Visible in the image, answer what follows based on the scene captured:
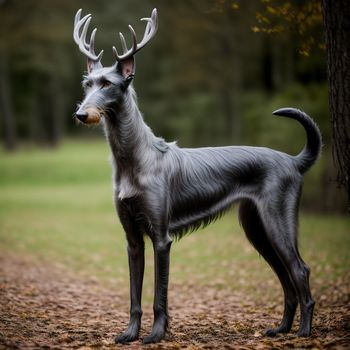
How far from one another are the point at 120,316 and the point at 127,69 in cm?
360

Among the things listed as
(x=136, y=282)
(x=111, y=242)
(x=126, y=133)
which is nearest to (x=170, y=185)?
(x=126, y=133)

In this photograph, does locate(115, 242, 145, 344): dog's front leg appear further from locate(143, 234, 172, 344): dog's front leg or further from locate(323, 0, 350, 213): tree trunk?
locate(323, 0, 350, 213): tree trunk

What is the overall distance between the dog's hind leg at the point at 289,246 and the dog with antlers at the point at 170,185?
0.01m

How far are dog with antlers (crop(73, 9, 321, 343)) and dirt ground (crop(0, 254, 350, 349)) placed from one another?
15.9 inches

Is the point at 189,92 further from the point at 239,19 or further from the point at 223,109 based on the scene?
the point at 239,19

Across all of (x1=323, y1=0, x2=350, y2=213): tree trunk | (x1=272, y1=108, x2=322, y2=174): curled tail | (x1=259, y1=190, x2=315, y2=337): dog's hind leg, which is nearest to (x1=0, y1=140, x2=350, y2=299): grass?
(x1=259, y1=190, x2=315, y2=337): dog's hind leg

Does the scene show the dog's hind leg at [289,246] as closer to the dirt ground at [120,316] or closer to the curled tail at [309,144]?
the dirt ground at [120,316]

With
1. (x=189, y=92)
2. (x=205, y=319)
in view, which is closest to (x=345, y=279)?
(x=205, y=319)

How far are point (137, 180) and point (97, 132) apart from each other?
48980mm

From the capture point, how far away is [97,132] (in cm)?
5356

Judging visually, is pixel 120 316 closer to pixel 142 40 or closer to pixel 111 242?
pixel 142 40

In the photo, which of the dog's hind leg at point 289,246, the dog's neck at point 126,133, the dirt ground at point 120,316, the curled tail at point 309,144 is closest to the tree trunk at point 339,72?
the curled tail at point 309,144

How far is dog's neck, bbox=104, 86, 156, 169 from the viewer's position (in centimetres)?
539

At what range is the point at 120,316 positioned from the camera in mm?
7277
